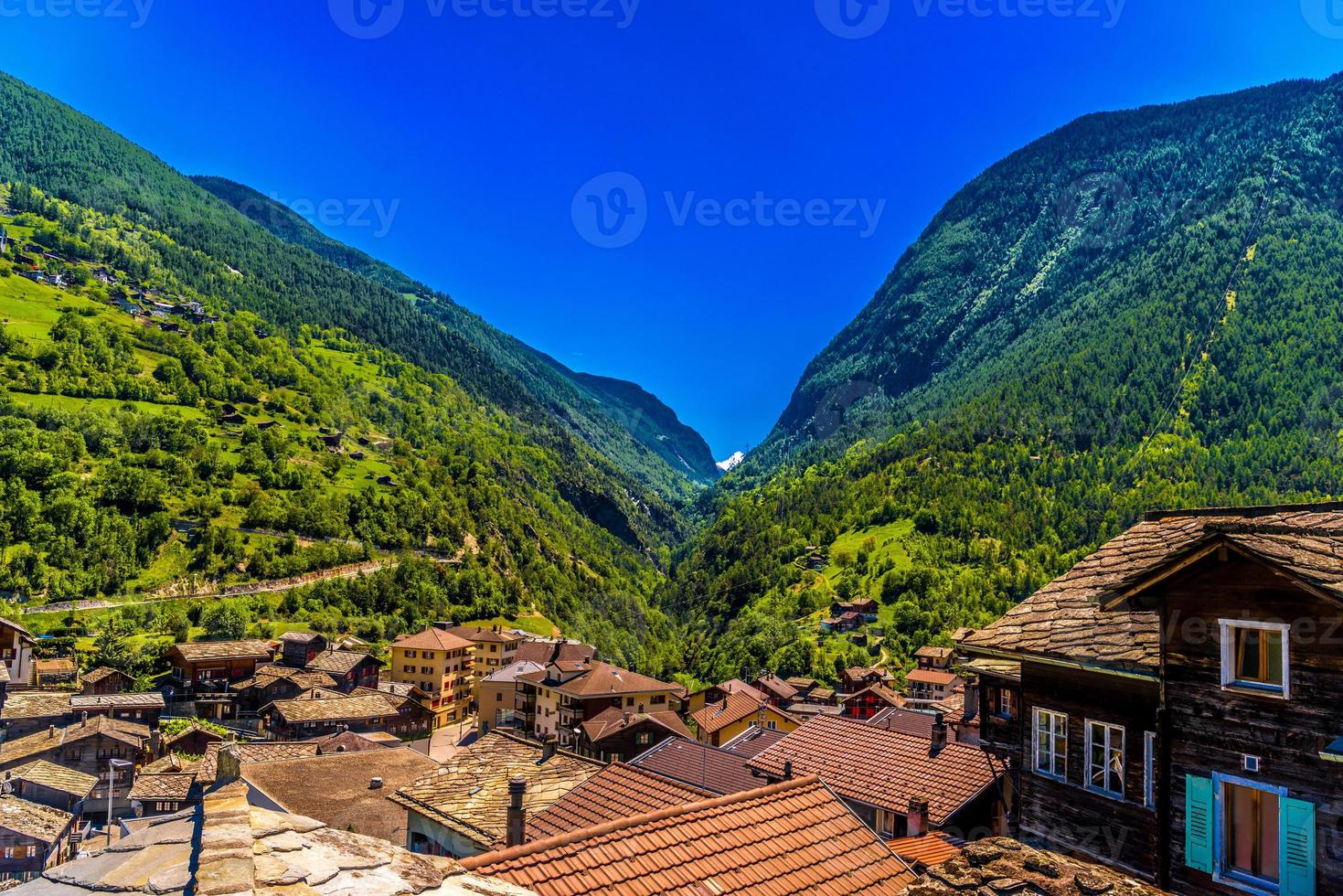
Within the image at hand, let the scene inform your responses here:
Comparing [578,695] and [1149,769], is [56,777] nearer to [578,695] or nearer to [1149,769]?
[578,695]

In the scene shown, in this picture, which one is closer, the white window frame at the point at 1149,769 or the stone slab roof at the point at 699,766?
the white window frame at the point at 1149,769

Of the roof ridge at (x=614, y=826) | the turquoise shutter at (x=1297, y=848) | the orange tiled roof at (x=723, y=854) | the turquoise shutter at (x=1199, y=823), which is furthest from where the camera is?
the turquoise shutter at (x=1199, y=823)

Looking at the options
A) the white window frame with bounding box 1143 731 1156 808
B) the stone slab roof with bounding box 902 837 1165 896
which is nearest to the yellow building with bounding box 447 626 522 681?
the white window frame with bounding box 1143 731 1156 808

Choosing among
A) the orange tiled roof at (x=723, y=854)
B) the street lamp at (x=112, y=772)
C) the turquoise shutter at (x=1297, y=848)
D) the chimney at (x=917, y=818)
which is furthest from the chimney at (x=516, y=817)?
the street lamp at (x=112, y=772)

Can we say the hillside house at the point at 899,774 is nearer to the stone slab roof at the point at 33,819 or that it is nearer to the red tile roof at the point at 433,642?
the stone slab roof at the point at 33,819

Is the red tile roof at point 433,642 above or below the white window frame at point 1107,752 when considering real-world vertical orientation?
below

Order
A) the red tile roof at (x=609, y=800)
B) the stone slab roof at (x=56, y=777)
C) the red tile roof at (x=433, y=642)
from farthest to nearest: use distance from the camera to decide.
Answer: the red tile roof at (x=433, y=642) < the stone slab roof at (x=56, y=777) < the red tile roof at (x=609, y=800)

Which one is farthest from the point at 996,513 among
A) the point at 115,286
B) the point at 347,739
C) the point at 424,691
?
the point at 115,286
